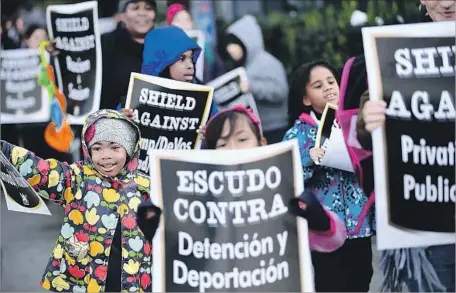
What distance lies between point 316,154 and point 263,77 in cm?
484

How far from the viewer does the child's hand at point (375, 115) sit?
3.67 meters

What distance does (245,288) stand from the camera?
350cm

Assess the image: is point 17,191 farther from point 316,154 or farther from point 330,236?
point 316,154

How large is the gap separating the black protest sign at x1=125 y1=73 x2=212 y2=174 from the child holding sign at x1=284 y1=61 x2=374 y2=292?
0.48 metres

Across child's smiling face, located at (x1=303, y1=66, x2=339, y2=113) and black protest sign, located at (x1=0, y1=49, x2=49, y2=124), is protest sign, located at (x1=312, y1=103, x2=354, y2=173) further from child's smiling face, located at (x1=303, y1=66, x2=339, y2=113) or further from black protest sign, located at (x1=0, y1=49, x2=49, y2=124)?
black protest sign, located at (x1=0, y1=49, x2=49, y2=124)

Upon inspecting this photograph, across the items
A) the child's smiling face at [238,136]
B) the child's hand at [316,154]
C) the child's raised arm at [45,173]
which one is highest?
the child's smiling face at [238,136]

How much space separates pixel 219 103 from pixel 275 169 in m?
3.36

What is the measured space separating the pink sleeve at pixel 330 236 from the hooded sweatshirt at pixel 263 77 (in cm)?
558

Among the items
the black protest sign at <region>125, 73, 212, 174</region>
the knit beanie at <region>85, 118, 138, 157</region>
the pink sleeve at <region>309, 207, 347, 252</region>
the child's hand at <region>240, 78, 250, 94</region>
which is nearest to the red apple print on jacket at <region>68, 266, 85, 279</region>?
the knit beanie at <region>85, 118, 138, 157</region>

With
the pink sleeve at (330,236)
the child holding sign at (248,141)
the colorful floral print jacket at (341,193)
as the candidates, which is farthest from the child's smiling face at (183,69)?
the pink sleeve at (330,236)

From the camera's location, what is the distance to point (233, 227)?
3.53 meters

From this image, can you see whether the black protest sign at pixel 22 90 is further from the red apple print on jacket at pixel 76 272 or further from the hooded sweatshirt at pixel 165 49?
the red apple print on jacket at pixel 76 272

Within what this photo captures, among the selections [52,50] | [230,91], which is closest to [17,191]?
[230,91]

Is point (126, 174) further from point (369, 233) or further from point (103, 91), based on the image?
point (103, 91)
